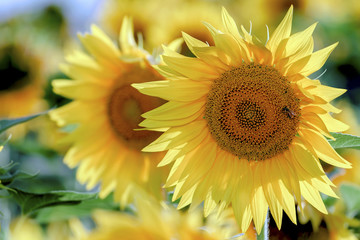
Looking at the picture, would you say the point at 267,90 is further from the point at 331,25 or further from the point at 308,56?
the point at 331,25

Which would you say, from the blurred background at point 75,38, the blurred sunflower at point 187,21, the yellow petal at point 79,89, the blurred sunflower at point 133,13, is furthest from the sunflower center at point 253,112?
the blurred sunflower at point 133,13

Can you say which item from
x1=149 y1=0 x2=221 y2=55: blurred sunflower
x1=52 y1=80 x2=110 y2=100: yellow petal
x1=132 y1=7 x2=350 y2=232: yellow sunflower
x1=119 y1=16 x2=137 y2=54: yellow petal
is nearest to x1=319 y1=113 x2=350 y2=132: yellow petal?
x1=132 y1=7 x2=350 y2=232: yellow sunflower

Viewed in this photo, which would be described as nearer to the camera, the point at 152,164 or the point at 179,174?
the point at 179,174

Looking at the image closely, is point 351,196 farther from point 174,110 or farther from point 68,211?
point 68,211

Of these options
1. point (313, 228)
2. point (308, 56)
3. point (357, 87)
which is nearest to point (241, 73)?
point (308, 56)

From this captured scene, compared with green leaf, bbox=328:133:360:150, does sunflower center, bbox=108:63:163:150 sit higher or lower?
lower

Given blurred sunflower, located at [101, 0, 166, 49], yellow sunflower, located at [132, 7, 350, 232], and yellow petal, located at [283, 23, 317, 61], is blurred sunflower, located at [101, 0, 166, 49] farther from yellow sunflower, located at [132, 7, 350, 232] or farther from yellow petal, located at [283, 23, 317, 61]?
yellow petal, located at [283, 23, 317, 61]
